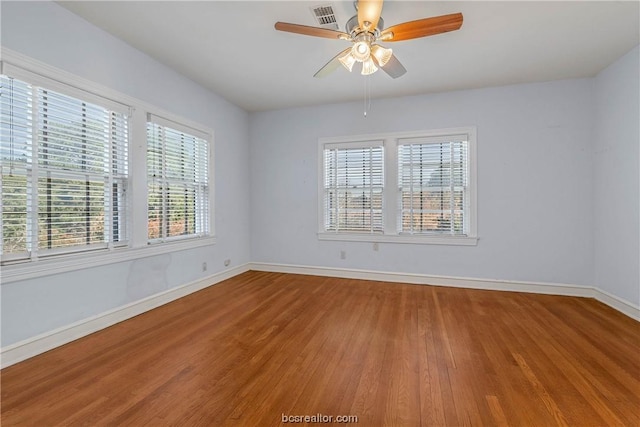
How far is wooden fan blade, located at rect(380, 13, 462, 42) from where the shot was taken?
2021 mm

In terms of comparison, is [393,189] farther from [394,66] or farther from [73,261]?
[73,261]

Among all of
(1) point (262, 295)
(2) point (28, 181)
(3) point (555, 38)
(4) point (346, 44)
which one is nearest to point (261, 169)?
(1) point (262, 295)

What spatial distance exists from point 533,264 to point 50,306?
5.40m

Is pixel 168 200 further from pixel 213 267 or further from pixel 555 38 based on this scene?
pixel 555 38

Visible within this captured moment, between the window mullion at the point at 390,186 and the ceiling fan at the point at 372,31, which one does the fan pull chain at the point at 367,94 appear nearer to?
the window mullion at the point at 390,186

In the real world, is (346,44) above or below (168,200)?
above

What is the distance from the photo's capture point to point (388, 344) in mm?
2422

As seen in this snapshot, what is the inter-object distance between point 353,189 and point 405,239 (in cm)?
115

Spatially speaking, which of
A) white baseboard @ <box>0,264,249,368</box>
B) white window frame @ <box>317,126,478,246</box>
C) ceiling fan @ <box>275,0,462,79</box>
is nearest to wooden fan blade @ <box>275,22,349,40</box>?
ceiling fan @ <box>275,0,462,79</box>

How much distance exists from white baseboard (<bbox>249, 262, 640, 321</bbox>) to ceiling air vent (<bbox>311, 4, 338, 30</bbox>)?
338cm

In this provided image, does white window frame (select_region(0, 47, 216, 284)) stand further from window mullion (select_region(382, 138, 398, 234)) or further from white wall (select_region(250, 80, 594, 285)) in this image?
window mullion (select_region(382, 138, 398, 234))

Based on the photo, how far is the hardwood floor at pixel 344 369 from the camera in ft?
5.31

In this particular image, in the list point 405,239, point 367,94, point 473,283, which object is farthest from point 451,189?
point 367,94

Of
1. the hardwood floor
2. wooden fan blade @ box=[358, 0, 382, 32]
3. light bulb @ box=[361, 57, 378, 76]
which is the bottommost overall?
the hardwood floor
